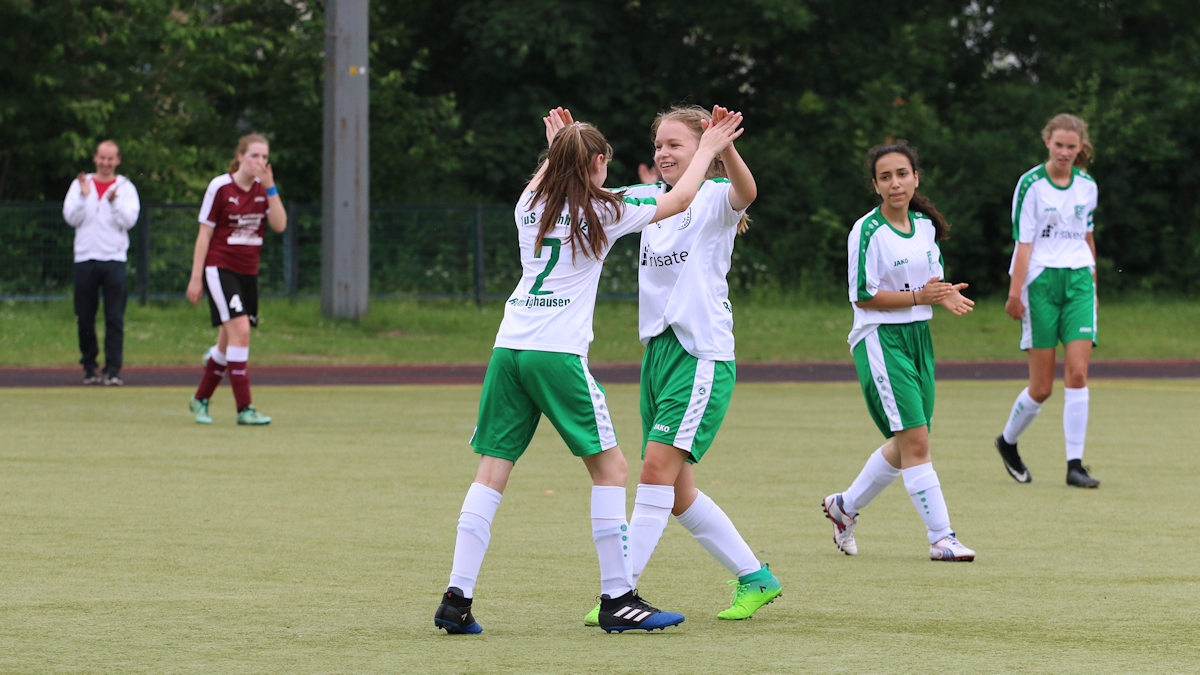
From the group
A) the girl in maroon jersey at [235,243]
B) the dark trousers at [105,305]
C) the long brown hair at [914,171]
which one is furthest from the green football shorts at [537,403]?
the dark trousers at [105,305]

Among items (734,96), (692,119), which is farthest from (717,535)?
(734,96)

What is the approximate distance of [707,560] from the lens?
7184 millimetres

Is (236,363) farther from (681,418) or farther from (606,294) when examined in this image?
(606,294)

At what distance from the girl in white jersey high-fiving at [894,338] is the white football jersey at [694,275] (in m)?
1.43

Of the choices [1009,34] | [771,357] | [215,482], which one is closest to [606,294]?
[771,357]

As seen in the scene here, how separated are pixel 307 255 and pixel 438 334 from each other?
3.75m

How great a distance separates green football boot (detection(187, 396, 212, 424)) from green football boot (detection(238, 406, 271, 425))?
0.25 m

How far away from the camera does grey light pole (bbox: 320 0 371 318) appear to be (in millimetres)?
22250

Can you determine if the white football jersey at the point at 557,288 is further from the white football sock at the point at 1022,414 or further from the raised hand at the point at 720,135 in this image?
the white football sock at the point at 1022,414

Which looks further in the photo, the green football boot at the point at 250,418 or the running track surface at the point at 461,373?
the running track surface at the point at 461,373

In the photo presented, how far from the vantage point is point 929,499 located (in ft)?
24.0

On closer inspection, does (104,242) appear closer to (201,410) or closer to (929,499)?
(201,410)

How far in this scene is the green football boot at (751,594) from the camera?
230 inches

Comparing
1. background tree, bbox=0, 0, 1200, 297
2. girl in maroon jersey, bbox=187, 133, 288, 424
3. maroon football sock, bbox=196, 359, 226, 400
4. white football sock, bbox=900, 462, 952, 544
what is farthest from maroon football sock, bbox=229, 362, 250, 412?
background tree, bbox=0, 0, 1200, 297
